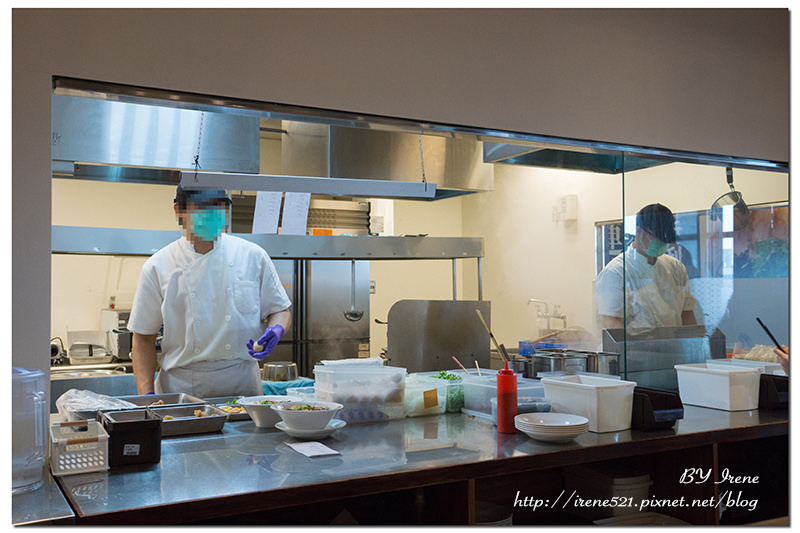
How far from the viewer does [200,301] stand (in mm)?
3037

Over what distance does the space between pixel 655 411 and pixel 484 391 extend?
0.61m

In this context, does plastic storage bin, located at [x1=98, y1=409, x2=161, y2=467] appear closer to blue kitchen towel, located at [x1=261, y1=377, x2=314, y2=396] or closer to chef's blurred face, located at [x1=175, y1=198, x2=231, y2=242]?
blue kitchen towel, located at [x1=261, y1=377, x2=314, y2=396]

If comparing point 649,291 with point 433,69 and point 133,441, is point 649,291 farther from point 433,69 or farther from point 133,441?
point 133,441

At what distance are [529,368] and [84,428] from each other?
1.79 metres

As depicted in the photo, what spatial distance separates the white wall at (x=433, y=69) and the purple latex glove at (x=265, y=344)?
119cm

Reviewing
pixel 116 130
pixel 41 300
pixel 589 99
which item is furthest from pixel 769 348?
pixel 116 130

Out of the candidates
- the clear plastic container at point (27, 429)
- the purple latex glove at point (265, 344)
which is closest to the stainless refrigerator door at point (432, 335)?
the purple latex glove at point (265, 344)

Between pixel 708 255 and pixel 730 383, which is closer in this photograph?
pixel 730 383

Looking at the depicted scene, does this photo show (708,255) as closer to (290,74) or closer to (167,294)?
(290,74)

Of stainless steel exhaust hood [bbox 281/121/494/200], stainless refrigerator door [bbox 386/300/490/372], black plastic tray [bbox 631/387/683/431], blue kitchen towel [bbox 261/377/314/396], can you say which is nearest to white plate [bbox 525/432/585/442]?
black plastic tray [bbox 631/387/683/431]

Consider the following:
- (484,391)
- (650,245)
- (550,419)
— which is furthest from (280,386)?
(650,245)

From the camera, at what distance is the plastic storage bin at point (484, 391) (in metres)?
2.45

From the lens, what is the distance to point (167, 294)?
298 cm

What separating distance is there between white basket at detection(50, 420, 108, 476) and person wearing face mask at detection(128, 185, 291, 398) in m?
1.15
